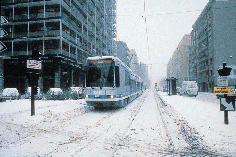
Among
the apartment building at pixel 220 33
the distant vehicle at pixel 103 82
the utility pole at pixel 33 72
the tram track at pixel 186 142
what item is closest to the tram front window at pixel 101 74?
the distant vehicle at pixel 103 82

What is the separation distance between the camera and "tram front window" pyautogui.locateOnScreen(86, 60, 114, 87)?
1083cm

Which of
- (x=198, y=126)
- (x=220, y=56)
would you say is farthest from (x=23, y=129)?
(x=220, y=56)

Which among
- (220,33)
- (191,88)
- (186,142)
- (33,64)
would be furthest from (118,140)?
(220,33)

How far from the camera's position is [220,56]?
4631 cm

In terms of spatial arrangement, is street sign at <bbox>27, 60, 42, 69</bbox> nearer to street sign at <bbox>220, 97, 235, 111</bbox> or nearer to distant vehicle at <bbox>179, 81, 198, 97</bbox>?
street sign at <bbox>220, 97, 235, 111</bbox>

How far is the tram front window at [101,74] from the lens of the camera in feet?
35.5

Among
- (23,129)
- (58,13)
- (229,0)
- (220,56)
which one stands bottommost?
(23,129)

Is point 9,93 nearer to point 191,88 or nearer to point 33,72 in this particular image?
point 33,72

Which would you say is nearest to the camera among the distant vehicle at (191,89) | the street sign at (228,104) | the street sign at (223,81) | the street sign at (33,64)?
the street sign at (228,104)

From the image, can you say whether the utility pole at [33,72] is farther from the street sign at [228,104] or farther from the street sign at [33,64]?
the street sign at [228,104]

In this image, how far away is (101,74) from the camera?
36.0 ft

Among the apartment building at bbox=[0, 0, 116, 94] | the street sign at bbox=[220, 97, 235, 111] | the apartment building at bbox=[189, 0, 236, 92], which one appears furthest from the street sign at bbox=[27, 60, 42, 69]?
the apartment building at bbox=[189, 0, 236, 92]

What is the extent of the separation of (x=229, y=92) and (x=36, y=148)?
22.8 feet

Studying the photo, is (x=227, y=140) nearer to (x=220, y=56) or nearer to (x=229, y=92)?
(x=229, y=92)
